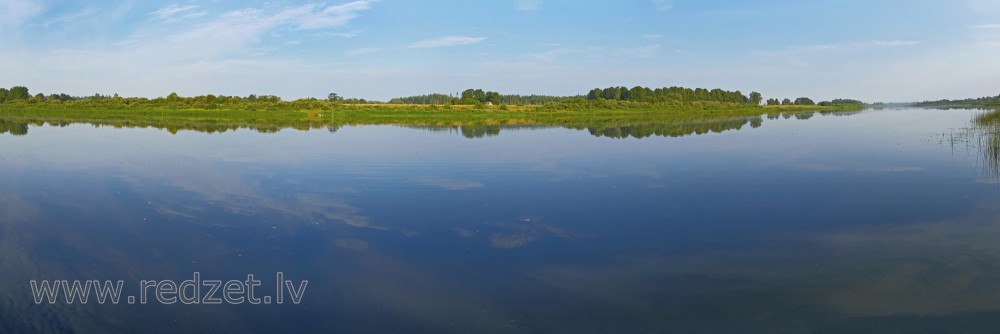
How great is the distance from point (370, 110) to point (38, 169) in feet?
140

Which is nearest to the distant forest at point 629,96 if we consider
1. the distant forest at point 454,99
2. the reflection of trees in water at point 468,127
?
the distant forest at point 454,99

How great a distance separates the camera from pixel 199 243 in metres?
7.16

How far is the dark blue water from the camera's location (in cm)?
497

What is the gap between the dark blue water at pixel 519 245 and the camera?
4969 mm

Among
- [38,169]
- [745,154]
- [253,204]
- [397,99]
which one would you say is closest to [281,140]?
[38,169]

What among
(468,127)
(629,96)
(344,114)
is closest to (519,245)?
(468,127)

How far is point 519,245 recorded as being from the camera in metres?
7.13

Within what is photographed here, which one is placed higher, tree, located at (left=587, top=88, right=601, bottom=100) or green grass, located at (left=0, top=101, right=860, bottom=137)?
tree, located at (left=587, top=88, right=601, bottom=100)

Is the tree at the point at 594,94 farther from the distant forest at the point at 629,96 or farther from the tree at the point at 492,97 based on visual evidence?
the tree at the point at 492,97

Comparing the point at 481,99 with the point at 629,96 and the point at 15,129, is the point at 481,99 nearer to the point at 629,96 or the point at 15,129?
the point at 629,96

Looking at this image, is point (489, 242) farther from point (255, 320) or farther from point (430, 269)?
point (255, 320)

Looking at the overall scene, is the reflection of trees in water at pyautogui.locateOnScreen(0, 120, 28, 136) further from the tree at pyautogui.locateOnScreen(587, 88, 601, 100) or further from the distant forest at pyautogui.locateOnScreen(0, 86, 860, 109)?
the tree at pyautogui.locateOnScreen(587, 88, 601, 100)

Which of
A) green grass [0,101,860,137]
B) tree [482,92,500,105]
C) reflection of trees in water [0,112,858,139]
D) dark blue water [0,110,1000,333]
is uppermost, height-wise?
tree [482,92,500,105]

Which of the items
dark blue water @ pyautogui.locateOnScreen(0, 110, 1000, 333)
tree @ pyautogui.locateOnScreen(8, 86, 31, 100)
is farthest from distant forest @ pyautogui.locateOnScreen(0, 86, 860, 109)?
dark blue water @ pyautogui.locateOnScreen(0, 110, 1000, 333)
